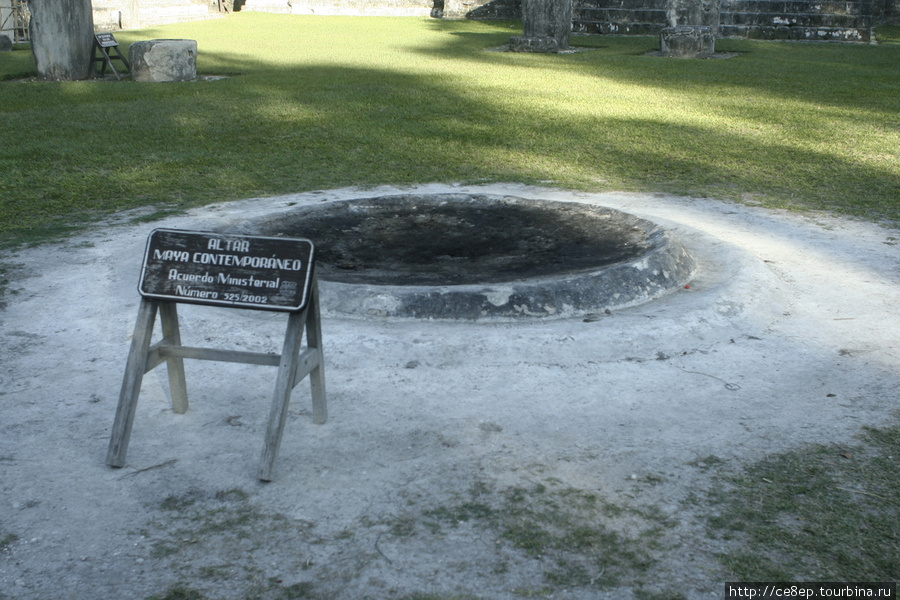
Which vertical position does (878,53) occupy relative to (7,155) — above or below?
above

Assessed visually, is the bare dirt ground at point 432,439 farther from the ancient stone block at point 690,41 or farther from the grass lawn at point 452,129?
the ancient stone block at point 690,41

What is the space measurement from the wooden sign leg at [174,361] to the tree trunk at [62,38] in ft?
36.1

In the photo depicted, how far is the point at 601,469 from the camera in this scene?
2.78 metres

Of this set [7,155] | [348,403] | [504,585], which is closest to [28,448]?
[348,403]

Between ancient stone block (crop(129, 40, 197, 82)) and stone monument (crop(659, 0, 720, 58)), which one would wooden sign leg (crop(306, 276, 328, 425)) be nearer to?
ancient stone block (crop(129, 40, 197, 82))

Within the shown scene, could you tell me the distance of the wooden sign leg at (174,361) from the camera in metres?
2.99

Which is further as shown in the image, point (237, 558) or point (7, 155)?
point (7, 155)

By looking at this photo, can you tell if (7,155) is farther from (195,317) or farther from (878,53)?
(878,53)

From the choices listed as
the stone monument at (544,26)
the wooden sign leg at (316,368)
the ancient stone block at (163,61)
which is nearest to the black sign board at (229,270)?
the wooden sign leg at (316,368)

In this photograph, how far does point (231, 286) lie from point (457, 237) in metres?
2.52

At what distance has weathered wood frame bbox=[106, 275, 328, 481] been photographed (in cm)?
272

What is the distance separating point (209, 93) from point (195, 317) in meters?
8.57

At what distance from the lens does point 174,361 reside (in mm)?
3029

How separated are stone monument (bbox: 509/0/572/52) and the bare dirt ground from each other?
13.3 m
